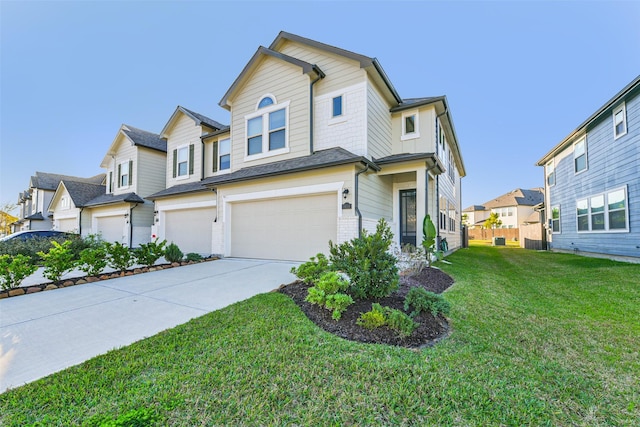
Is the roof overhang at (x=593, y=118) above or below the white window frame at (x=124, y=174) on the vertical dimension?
above

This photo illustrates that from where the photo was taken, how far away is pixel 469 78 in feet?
53.0

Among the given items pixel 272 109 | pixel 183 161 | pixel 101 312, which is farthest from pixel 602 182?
pixel 183 161

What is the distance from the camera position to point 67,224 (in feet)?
63.9

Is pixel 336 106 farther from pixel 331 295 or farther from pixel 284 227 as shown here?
pixel 331 295

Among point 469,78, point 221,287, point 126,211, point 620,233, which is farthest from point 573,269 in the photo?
point 126,211

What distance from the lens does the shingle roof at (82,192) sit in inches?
714

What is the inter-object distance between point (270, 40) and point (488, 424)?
1301cm

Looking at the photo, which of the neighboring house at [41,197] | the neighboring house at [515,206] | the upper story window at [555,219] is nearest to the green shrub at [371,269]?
the upper story window at [555,219]

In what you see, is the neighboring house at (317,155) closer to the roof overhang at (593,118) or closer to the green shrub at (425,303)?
the green shrub at (425,303)

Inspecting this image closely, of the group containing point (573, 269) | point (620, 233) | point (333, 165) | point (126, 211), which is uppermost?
point (333, 165)

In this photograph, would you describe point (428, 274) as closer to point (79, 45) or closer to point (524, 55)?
point (524, 55)

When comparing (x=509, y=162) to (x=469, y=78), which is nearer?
(x=469, y=78)

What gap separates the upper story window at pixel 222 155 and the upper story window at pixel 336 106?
5.75 m

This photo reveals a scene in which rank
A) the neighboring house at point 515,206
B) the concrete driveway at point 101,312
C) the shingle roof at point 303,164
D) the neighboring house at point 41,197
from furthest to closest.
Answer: the neighboring house at point 515,206 < the neighboring house at point 41,197 < the shingle roof at point 303,164 < the concrete driveway at point 101,312
